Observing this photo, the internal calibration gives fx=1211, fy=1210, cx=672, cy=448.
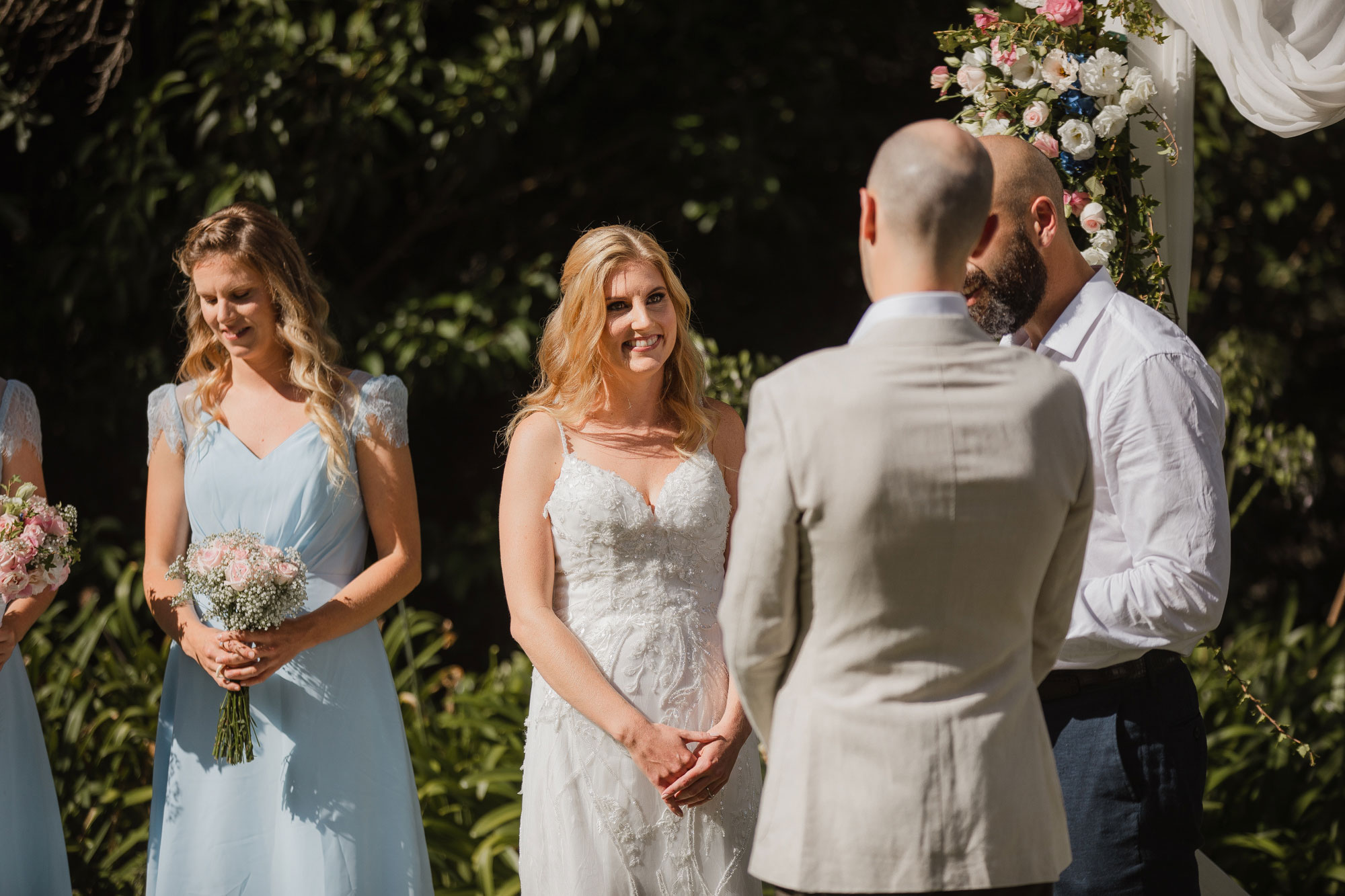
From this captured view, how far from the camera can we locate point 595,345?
288cm

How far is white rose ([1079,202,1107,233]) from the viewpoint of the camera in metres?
2.98

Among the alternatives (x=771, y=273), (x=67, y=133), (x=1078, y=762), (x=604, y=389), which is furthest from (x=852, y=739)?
(x=67, y=133)

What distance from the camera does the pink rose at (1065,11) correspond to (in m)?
3.04

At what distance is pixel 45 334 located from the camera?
539cm

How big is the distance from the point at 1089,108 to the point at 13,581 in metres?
2.90

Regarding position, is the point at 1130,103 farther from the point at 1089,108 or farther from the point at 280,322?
the point at 280,322

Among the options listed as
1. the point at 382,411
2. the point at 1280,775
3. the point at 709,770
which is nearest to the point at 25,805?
the point at 382,411

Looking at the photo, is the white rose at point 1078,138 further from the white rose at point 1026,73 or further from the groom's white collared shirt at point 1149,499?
the groom's white collared shirt at point 1149,499

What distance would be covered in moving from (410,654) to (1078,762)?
284cm

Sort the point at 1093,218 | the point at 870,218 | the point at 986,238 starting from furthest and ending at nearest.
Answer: the point at 1093,218 → the point at 986,238 → the point at 870,218

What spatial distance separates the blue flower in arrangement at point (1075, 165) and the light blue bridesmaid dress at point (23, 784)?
111 inches

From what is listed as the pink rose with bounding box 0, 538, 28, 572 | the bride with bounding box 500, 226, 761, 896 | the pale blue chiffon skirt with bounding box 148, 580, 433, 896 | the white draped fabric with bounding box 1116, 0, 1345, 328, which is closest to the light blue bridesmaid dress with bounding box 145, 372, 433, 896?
the pale blue chiffon skirt with bounding box 148, 580, 433, 896

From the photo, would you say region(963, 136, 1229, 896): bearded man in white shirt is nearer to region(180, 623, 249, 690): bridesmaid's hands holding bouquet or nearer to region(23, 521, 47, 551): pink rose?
region(180, 623, 249, 690): bridesmaid's hands holding bouquet

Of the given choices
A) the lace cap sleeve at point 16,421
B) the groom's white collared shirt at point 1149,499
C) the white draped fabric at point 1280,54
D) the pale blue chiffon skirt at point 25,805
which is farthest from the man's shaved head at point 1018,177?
the pale blue chiffon skirt at point 25,805
